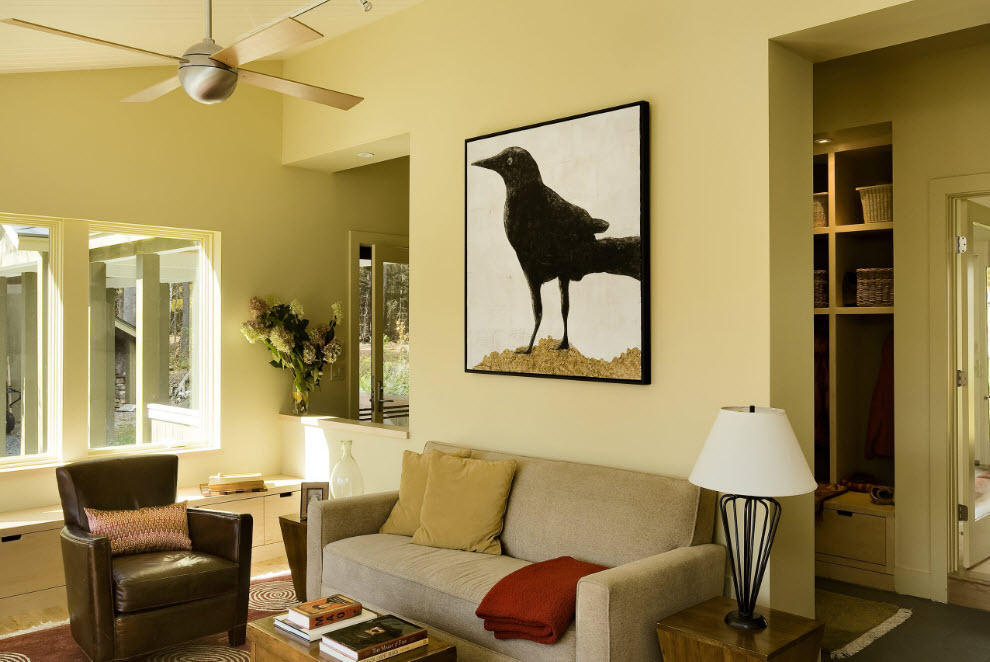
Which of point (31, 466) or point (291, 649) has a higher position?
point (31, 466)

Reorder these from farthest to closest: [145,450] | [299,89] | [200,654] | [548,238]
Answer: [145,450] < [548,238] < [200,654] < [299,89]

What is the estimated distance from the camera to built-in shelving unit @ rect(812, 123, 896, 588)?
4.70 m

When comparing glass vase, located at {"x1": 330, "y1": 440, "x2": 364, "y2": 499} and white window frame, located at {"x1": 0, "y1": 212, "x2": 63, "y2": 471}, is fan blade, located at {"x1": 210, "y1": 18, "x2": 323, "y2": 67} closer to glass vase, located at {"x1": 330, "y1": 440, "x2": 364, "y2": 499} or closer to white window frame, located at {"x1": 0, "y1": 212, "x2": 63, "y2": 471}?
glass vase, located at {"x1": 330, "y1": 440, "x2": 364, "y2": 499}

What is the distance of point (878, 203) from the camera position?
4.68 m

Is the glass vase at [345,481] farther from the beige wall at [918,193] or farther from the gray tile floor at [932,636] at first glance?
the beige wall at [918,193]

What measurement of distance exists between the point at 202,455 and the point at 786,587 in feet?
12.0

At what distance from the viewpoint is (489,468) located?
3.73 metres

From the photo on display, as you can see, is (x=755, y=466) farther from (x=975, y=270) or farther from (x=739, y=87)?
(x=975, y=270)

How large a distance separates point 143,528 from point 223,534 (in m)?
0.36

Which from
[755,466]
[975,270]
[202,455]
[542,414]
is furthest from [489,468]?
[975,270]

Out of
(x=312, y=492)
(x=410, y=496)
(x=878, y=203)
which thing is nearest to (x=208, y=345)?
(x=312, y=492)

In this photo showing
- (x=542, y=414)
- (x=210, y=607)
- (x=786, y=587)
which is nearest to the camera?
(x=786, y=587)

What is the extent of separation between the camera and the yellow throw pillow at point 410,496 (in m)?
3.85

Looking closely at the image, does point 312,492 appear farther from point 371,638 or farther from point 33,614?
point 371,638
